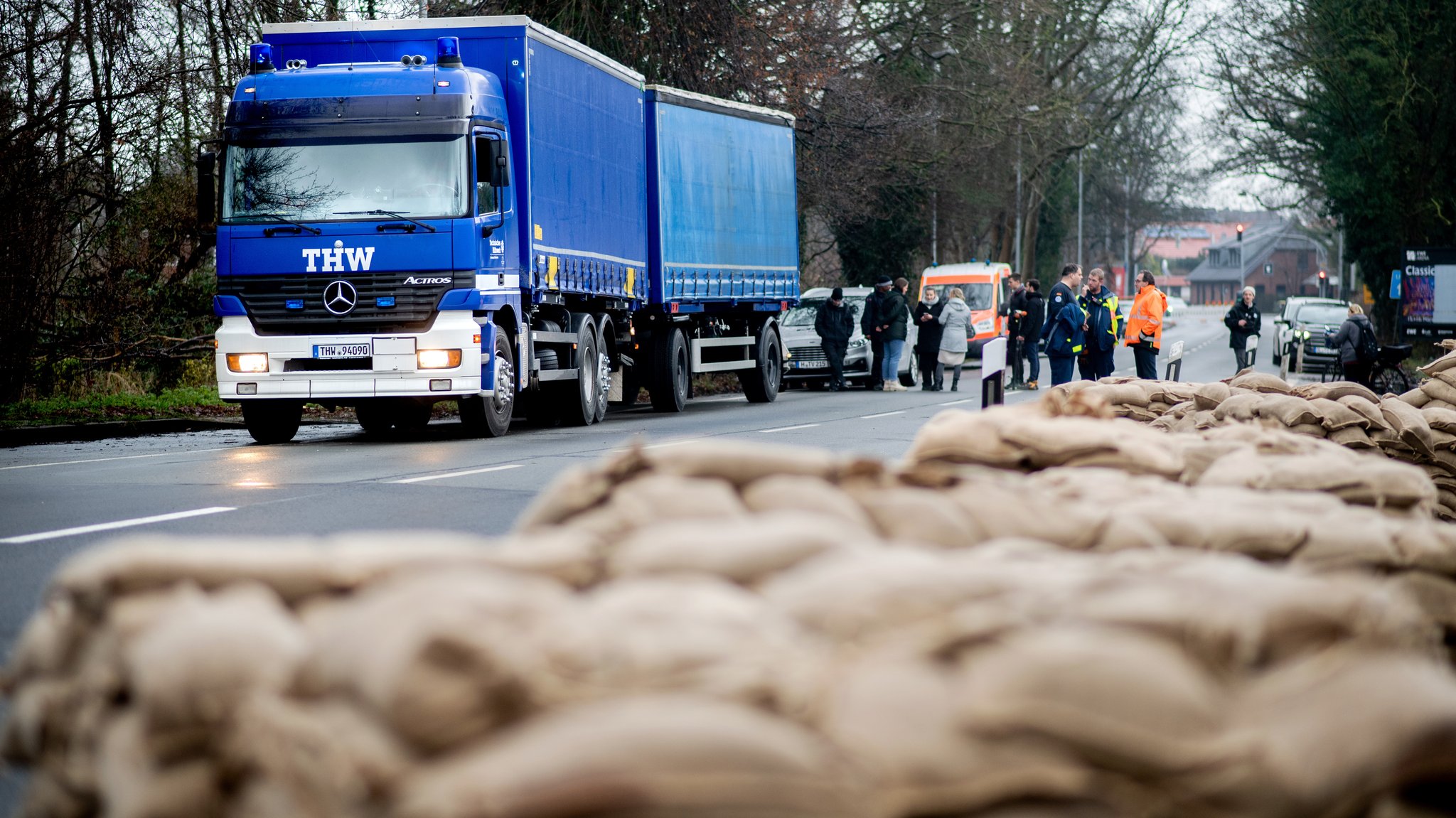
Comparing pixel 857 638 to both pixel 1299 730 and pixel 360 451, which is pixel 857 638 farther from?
pixel 360 451

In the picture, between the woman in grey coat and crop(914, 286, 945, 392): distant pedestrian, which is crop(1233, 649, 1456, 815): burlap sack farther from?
the woman in grey coat

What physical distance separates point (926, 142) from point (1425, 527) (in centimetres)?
3954

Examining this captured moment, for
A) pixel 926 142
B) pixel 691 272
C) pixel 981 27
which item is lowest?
pixel 691 272

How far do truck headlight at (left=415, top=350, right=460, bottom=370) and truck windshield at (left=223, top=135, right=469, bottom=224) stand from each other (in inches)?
52.7

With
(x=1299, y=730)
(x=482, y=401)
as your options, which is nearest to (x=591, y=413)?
(x=482, y=401)

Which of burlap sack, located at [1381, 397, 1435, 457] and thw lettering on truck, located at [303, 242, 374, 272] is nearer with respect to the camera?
→ burlap sack, located at [1381, 397, 1435, 457]

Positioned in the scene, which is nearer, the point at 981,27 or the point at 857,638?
the point at 857,638

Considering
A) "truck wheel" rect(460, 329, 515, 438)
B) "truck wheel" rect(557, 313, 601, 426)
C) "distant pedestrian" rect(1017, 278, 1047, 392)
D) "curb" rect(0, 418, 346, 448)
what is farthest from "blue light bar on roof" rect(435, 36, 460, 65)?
"distant pedestrian" rect(1017, 278, 1047, 392)

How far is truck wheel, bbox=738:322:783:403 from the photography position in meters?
28.4

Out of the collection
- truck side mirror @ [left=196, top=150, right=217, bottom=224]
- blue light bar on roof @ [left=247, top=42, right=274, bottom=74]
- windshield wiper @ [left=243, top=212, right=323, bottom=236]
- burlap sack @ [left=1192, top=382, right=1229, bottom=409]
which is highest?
blue light bar on roof @ [left=247, top=42, right=274, bottom=74]

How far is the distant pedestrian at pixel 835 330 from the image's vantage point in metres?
31.8

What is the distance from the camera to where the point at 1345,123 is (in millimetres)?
43875

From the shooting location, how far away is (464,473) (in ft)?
44.0

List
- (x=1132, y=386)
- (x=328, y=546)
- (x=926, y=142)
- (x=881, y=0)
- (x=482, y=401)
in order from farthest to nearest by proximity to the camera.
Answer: (x=926, y=142) < (x=881, y=0) < (x=482, y=401) < (x=1132, y=386) < (x=328, y=546)
